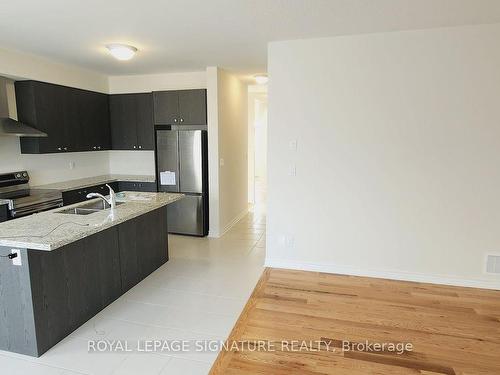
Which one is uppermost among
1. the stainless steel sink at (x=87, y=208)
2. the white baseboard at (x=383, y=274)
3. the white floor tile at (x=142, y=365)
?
the stainless steel sink at (x=87, y=208)

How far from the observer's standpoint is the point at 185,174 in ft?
16.0

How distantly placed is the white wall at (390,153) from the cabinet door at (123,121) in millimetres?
2648

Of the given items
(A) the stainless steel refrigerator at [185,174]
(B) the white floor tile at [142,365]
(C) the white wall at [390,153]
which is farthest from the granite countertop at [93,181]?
(B) the white floor tile at [142,365]

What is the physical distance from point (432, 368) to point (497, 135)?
2206 mm

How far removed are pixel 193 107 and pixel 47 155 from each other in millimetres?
2144

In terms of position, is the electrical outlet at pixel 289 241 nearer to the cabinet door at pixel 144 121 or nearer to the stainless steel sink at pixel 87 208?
the stainless steel sink at pixel 87 208

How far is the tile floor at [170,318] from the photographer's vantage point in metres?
2.17

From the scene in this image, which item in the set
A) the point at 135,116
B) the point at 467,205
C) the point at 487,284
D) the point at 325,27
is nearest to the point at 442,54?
the point at 325,27

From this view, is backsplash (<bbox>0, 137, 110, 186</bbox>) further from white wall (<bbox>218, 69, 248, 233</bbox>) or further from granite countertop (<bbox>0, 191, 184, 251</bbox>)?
white wall (<bbox>218, 69, 248, 233</bbox>)

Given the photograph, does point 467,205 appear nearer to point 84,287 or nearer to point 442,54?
point 442,54

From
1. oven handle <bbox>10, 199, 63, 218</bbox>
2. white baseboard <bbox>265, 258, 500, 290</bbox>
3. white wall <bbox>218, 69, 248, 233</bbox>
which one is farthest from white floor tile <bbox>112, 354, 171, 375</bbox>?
white wall <bbox>218, 69, 248, 233</bbox>

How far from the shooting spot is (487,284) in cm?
327

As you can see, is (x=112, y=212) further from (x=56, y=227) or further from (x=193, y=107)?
(x=193, y=107)

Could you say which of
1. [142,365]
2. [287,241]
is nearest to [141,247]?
[142,365]
